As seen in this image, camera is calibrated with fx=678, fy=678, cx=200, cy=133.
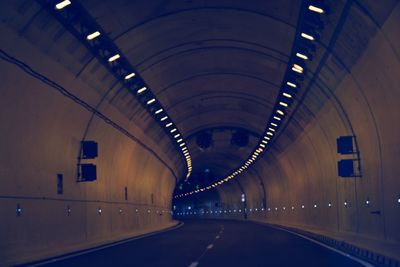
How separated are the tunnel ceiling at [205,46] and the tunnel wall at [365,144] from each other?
104 inches

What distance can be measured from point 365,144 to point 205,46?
7103mm

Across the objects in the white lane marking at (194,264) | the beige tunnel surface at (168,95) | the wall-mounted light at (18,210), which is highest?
the beige tunnel surface at (168,95)

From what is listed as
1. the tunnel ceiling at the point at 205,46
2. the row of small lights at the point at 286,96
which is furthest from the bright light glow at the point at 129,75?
the row of small lights at the point at 286,96

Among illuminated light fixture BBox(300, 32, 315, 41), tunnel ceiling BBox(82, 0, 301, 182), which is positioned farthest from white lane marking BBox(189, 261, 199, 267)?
illuminated light fixture BBox(300, 32, 315, 41)

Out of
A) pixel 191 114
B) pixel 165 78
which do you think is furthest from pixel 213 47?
pixel 191 114

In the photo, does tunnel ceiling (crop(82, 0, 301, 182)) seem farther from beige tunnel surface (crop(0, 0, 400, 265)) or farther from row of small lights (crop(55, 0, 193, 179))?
row of small lights (crop(55, 0, 193, 179))

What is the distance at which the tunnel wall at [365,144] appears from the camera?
1809cm

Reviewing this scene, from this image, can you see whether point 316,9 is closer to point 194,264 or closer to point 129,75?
point 194,264

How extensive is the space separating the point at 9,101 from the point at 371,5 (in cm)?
985

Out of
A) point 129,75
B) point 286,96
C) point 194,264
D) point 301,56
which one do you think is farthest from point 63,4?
point 286,96

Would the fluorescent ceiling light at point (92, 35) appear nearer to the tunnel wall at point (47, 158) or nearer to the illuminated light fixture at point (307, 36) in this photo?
the tunnel wall at point (47, 158)

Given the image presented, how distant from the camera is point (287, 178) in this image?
161 ft

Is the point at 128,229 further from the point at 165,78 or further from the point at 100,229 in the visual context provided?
the point at 165,78

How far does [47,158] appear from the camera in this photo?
2312 centimetres
